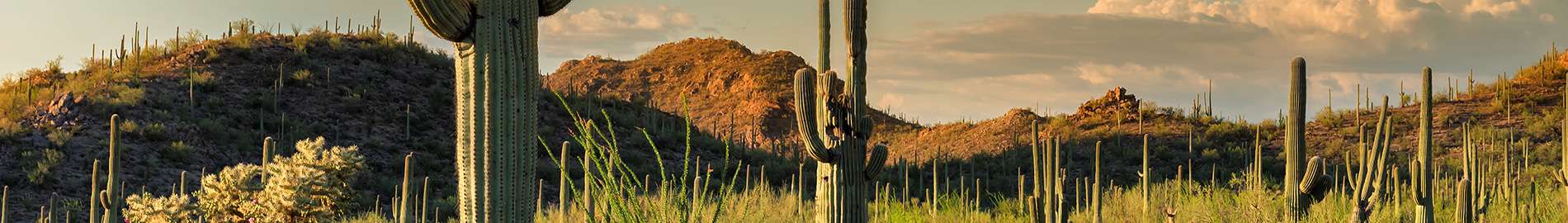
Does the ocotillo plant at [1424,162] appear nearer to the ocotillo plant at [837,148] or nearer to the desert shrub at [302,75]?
the ocotillo plant at [837,148]

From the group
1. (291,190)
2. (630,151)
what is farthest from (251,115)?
(291,190)

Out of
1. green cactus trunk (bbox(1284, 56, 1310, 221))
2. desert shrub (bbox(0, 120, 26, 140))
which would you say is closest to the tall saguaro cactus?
green cactus trunk (bbox(1284, 56, 1310, 221))

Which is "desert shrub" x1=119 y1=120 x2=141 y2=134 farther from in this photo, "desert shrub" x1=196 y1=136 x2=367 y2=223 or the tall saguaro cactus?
the tall saguaro cactus

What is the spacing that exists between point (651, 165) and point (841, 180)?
13760 millimetres

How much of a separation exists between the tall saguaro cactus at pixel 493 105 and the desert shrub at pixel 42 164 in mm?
14024

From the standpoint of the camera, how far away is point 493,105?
3230 mm

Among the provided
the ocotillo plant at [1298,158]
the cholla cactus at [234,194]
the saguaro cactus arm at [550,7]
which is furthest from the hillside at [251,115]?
the saguaro cactus arm at [550,7]

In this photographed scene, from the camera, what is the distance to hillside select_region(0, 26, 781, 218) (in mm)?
15422

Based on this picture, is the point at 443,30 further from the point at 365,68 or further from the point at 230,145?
the point at 365,68

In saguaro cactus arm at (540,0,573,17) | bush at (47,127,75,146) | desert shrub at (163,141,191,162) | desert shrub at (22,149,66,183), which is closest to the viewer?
saguaro cactus arm at (540,0,573,17)

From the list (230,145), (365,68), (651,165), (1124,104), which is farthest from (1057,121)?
(230,145)

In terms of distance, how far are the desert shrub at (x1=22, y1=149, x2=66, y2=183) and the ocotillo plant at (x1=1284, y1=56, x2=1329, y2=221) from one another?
1503cm

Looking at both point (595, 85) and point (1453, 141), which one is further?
point (595, 85)

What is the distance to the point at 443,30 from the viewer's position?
317 cm
